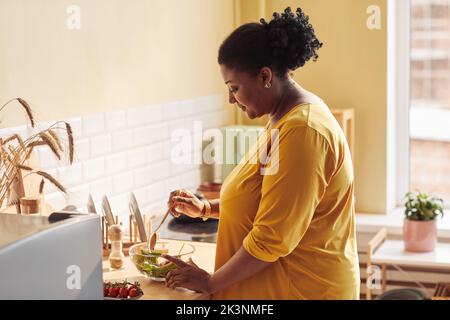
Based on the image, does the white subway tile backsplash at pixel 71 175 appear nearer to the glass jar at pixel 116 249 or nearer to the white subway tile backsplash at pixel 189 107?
the glass jar at pixel 116 249

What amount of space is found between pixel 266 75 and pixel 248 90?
64mm

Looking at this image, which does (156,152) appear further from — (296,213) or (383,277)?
(296,213)

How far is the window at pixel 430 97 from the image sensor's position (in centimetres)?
433

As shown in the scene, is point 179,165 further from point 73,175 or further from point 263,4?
point 263,4

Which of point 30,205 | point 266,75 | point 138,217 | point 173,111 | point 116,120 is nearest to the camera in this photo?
point 266,75

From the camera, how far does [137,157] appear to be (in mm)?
3354

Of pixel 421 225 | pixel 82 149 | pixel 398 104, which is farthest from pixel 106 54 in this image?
pixel 398 104

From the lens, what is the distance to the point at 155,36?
3.48 metres

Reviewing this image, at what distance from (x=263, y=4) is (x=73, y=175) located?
1862 millimetres

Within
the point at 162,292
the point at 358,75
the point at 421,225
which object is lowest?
the point at 421,225

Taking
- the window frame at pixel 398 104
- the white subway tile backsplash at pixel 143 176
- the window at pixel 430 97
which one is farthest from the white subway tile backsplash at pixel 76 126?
the window at pixel 430 97

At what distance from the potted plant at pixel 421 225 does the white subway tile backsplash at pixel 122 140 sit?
4.88 ft

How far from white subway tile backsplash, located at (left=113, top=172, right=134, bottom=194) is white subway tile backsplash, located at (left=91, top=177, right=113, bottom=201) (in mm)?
38
